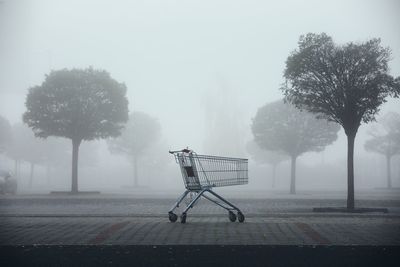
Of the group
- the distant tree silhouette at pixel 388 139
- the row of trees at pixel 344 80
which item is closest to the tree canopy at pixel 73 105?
the row of trees at pixel 344 80

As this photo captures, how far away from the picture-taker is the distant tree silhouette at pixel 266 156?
5272 centimetres

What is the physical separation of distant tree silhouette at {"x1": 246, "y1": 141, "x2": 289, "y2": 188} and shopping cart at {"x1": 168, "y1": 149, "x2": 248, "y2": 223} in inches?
1560

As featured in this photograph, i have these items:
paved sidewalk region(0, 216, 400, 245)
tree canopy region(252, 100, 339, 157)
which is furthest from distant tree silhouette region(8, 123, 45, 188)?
paved sidewalk region(0, 216, 400, 245)

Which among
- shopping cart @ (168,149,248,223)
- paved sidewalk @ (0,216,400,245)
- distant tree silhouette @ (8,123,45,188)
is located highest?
distant tree silhouette @ (8,123,45,188)

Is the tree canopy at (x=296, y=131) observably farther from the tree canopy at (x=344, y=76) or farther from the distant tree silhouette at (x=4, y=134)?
the distant tree silhouette at (x=4, y=134)

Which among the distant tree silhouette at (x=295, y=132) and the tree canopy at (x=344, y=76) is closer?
the tree canopy at (x=344, y=76)

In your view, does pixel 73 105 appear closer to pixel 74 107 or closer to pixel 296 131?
pixel 74 107

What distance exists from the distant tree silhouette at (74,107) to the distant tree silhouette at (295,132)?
13569 millimetres

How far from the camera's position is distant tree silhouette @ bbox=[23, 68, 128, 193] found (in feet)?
102

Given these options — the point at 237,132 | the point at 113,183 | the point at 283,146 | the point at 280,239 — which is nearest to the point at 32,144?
the point at 113,183

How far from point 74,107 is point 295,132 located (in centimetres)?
1737

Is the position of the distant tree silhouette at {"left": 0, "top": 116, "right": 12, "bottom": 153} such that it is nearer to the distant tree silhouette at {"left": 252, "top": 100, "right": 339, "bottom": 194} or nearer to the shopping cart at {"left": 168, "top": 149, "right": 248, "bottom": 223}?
the distant tree silhouette at {"left": 252, "top": 100, "right": 339, "bottom": 194}

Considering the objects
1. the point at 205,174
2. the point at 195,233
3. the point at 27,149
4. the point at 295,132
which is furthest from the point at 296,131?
the point at 27,149

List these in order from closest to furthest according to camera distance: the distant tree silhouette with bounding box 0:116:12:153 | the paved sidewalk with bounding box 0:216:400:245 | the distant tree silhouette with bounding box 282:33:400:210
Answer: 1. the paved sidewalk with bounding box 0:216:400:245
2. the distant tree silhouette with bounding box 282:33:400:210
3. the distant tree silhouette with bounding box 0:116:12:153
